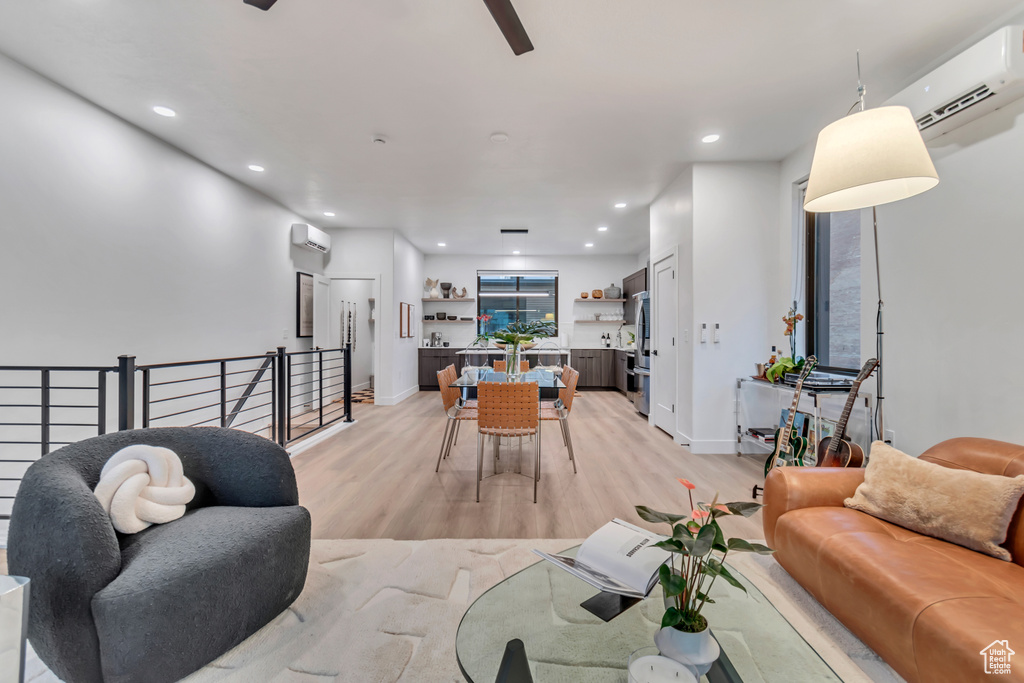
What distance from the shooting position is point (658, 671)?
0.92 meters

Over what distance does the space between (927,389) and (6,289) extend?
18.1ft

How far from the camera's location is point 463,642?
107cm

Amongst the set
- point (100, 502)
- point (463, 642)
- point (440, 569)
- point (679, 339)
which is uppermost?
point (679, 339)

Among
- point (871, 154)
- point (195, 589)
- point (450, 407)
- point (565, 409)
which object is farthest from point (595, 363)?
point (195, 589)

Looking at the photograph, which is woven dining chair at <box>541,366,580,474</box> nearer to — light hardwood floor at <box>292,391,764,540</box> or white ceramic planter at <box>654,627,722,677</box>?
light hardwood floor at <box>292,391,764,540</box>

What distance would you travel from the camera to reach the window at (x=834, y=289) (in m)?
3.36

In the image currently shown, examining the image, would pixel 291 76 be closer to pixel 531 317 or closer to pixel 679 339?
pixel 679 339

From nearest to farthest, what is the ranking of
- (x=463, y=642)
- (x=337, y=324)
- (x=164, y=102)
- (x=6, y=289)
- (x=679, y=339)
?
1. (x=463, y=642)
2. (x=6, y=289)
3. (x=164, y=102)
4. (x=679, y=339)
5. (x=337, y=324)

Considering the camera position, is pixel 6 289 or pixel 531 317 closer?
pixel 6 289

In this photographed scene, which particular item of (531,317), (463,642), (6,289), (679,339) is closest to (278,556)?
(463,642)

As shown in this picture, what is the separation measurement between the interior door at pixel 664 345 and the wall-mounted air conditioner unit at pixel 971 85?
2.27 metres

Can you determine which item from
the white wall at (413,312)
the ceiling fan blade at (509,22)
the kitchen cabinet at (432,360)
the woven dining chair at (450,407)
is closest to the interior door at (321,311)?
the white wall at (413,312)

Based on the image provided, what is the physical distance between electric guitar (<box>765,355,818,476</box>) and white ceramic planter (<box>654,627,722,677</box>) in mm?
2375

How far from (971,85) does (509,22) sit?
239 centimetres
